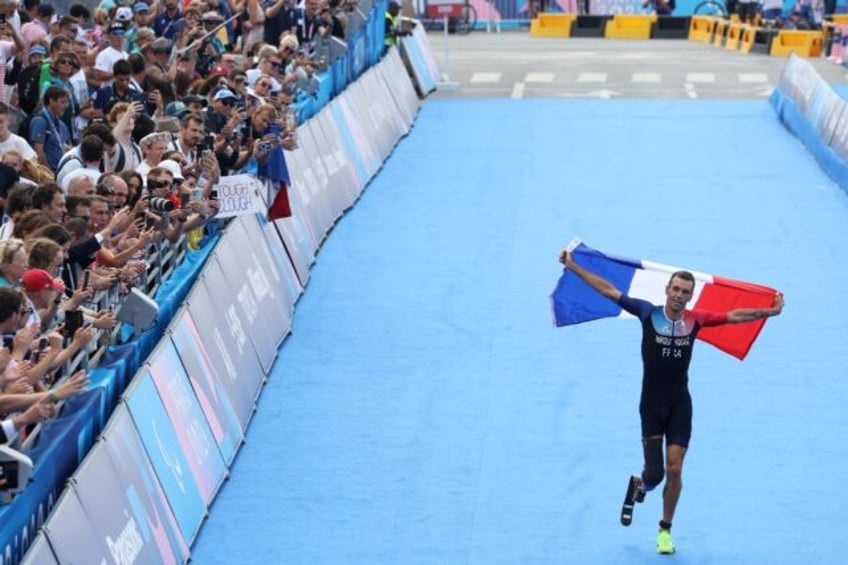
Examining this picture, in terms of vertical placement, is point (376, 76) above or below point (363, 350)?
below

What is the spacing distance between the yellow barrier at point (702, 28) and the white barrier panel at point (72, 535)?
42616mm

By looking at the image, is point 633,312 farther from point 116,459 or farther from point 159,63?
point 159,63

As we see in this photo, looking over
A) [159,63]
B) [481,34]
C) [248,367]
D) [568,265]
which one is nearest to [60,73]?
[159,63]

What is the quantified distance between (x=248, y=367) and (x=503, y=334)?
3.57 meters

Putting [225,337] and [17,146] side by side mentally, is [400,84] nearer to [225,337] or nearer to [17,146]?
[225,337]

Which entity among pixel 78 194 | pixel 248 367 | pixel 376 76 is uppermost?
pixel 78 194

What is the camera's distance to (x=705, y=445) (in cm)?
1400

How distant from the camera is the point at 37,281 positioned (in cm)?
975

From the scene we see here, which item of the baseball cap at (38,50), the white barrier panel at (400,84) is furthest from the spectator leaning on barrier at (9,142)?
the white barrier panel at (400,84)

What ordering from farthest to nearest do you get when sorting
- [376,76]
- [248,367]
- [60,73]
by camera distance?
[376,76], [60,73], [248,367]

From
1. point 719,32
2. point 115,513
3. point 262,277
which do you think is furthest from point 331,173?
point 719,32

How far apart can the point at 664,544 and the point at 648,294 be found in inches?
104

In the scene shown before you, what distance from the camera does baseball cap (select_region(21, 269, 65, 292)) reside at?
974cm

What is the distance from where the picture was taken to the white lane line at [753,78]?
3872cm
